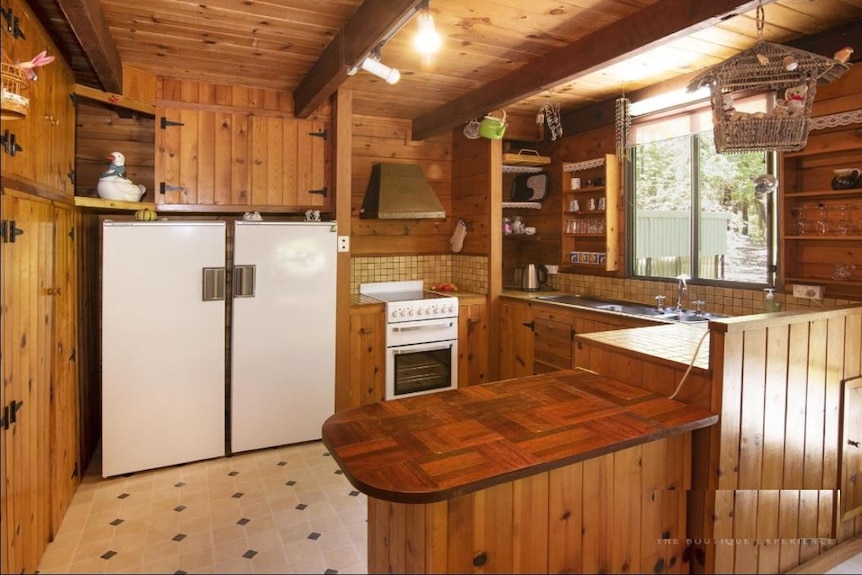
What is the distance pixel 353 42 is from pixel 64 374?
2.07 meters

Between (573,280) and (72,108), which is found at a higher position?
(72,108)

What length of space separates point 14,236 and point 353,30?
1.56m

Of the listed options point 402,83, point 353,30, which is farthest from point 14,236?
point 402,83

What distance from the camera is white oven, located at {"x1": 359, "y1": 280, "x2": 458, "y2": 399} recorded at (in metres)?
3.67

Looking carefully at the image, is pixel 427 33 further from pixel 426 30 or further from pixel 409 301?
pixel 409 301

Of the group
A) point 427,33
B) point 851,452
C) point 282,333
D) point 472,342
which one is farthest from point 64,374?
point 851,452

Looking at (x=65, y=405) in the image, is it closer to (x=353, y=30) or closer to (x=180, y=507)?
(x=180, y=507)

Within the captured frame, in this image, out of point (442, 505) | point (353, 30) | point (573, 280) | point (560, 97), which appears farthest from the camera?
point (573, 280)

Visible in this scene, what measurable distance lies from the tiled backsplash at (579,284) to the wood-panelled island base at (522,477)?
159 centimetres

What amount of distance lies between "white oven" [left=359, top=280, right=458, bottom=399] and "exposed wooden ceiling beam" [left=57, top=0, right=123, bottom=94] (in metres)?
2.05

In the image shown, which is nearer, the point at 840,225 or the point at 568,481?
the point at 568,481

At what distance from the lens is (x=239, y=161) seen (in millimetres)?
3402

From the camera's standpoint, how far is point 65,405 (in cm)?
252

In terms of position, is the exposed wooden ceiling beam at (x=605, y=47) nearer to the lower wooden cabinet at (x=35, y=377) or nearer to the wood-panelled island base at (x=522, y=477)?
the wood-panelled island base at (x=522, y=477)
